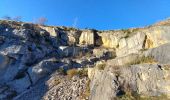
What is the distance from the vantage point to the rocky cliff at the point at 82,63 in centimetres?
3019

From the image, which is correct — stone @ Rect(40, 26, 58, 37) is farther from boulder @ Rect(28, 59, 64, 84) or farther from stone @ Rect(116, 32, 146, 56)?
stone @ Rect(116, 32, 146, 56)

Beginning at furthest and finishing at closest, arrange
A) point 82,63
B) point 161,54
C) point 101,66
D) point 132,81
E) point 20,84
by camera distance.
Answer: point 82,63 < point 20,84 < point 101,66 < point 161,54 < point 132,81

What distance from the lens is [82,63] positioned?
131ft

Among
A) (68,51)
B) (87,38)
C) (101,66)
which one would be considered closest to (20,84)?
(101,66)

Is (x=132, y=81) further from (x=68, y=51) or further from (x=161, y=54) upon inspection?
(x=68, y=51)

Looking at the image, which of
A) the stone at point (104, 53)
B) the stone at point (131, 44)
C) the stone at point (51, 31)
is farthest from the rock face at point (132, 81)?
the stone at point (51, 31)

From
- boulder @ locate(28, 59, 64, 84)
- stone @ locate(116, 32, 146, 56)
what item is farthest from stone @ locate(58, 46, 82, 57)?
stone @ locate(116, 32, 146, 56)

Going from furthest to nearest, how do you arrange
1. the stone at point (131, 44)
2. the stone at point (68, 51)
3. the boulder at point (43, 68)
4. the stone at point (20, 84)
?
1. the stone at point (68, 51)
2. the stone at point (131, 44)
3. the boulder at point (43, 68)
4. the stone at point (20, 84)

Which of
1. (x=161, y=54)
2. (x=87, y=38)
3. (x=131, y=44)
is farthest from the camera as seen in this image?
(x=87, y=38)

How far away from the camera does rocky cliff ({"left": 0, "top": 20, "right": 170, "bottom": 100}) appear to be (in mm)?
30188

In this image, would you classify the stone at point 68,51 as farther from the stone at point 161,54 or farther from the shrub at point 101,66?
the stone at point 161,54

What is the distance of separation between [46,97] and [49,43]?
12.4 meters

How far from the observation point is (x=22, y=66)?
38.9m

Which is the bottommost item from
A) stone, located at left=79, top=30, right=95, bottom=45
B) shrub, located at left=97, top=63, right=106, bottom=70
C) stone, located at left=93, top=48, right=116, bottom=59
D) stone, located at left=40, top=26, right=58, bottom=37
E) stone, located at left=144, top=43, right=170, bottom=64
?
shrub, located at left=97, top=63, right=106, bottom=70
